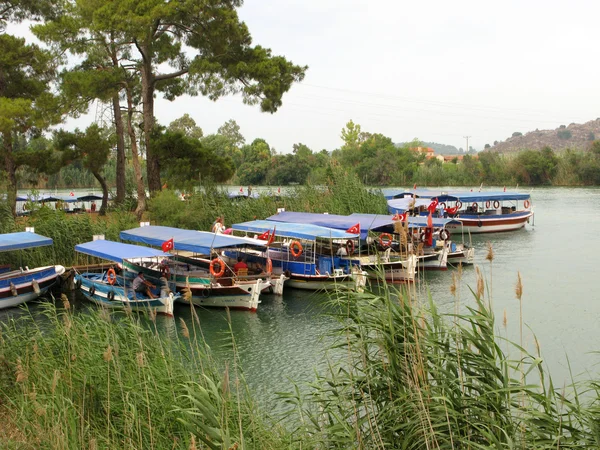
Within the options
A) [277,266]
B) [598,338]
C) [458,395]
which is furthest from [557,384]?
[277,266]

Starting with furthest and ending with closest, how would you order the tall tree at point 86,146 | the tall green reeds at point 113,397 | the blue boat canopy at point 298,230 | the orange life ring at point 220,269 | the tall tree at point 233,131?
the tall tree at point 233,131 < the tall tree at point 86,146 < the blue boat canopy at point 298,230 < the orange life ring at point 220,269 < the tall green reeds at point 113,397

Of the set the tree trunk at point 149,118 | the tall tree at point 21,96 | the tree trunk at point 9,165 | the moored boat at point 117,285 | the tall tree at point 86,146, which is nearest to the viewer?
the moored boat at point 117,285

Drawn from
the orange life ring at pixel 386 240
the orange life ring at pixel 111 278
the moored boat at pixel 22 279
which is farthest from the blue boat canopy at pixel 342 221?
the moored boat at pixel 22 279

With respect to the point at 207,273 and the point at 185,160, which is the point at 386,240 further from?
the point at 185,160

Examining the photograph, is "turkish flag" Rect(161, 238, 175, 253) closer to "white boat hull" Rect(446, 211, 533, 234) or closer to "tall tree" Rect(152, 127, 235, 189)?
"tall tree" Rect(152, 127, 235, 189)

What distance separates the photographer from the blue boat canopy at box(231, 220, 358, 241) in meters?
20.4

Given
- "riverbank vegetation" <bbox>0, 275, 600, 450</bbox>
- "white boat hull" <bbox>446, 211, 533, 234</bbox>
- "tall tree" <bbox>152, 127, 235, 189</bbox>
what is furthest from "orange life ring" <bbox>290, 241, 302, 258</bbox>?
"white boat hull" <bbox>446, 211, 533, 234</bbox>

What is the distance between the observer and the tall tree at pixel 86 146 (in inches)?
1156

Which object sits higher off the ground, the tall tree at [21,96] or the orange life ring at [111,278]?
the tall tree at [21,96]

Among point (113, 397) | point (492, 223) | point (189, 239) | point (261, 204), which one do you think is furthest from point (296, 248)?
point (492, 223)

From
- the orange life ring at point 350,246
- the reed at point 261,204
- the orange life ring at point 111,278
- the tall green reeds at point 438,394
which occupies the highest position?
the reed at point 261,204

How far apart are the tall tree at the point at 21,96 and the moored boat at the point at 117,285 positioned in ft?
25.0

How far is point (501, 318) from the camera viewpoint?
16.4 meters

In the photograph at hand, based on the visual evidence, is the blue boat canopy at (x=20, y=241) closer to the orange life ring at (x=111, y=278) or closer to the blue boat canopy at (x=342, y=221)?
the orange life ring at (x=111, y=278)
